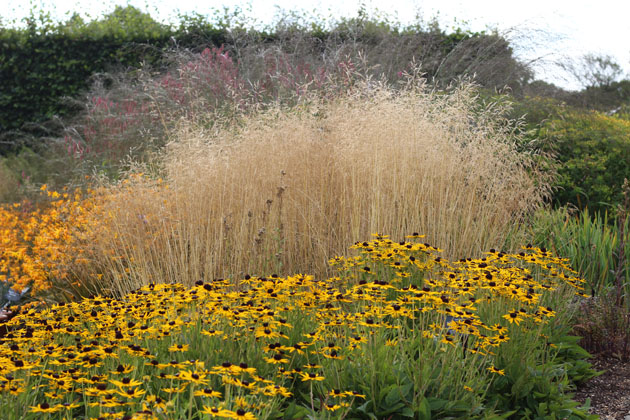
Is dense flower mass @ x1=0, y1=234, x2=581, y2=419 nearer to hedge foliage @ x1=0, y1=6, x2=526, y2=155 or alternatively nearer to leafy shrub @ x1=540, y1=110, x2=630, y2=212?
leafy shrub @ x1=540, y1=110, x2=630, y2=212

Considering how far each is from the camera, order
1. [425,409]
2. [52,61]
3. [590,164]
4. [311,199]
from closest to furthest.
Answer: [425,409] → [311,199] → [590,164] → [52,61]

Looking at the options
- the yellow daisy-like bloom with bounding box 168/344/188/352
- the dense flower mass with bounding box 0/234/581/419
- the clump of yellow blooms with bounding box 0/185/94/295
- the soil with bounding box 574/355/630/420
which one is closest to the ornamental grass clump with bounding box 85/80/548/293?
the clump of yellow blooms with bounding box 0/185/94/295

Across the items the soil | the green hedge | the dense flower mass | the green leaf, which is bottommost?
the soil

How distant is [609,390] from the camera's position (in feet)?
10.4

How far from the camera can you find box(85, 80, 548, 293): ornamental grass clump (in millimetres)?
4312

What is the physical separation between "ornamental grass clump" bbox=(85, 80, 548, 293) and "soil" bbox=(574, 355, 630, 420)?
1.21 meters

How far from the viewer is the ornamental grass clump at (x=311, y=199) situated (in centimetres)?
431

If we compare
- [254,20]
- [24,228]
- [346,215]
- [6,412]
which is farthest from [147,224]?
[254,20]

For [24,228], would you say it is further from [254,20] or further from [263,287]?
[254,20]

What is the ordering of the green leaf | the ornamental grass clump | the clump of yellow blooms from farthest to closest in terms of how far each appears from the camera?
the clump of yellow blooms, the ornamental grass clump, the green leaf

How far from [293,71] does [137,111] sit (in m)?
2.28

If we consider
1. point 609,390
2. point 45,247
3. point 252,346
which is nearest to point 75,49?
point 45,247

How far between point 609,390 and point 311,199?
224cm

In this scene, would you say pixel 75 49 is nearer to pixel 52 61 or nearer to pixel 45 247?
pixel 52 61
